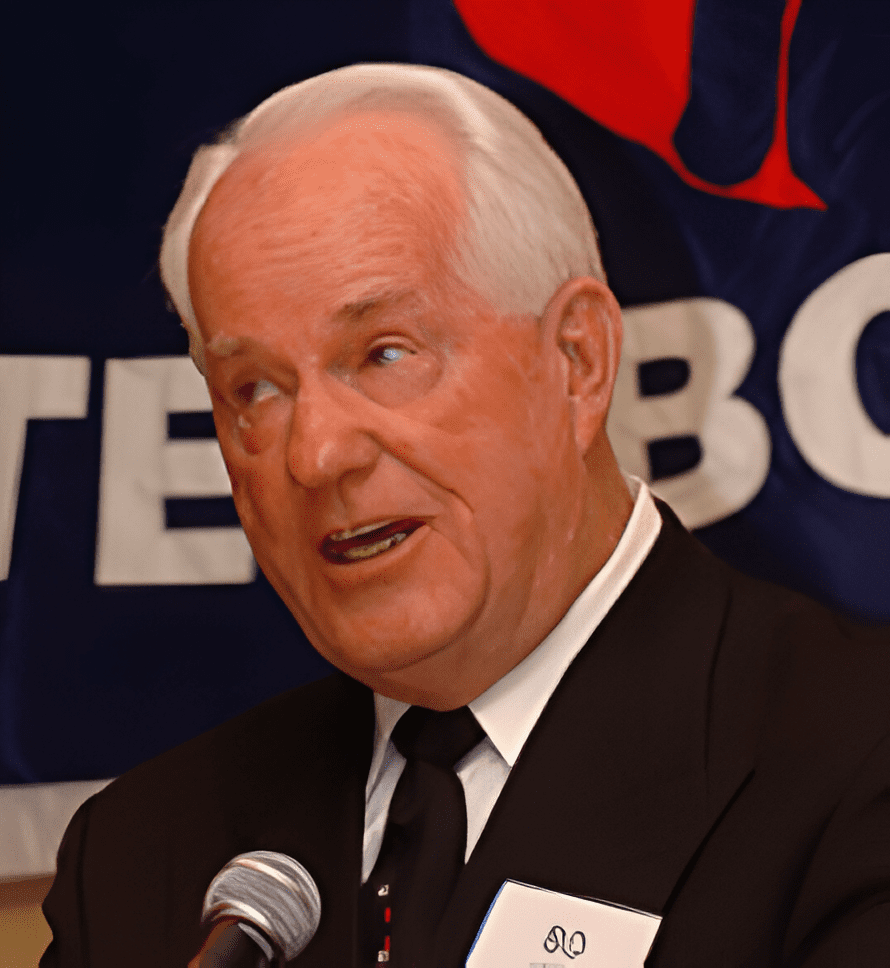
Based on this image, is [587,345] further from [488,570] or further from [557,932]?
[557,932]

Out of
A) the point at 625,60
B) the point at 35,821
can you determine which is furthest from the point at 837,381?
the point at 35,821

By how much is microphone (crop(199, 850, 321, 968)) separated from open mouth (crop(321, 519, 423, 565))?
241 mm

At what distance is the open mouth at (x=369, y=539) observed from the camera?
3.27 feet

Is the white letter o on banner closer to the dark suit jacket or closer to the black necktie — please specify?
the dark suit jacket

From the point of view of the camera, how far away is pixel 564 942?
95 cm

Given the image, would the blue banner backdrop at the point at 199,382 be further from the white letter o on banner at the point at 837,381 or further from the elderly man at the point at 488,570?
the elderly man at the point at 488,570

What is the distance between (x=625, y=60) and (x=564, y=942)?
0.98 meters

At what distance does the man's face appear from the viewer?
98 cm

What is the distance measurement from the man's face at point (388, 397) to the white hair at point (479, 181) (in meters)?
0.02

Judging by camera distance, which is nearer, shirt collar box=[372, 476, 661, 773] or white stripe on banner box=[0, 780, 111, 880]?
shirt collar box=[372, 476, 661, 773]

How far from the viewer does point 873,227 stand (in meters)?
1.38

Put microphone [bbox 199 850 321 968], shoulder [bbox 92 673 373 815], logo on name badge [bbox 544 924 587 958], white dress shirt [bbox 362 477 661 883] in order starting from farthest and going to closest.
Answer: shoulder [bbox 92 673 373 815] → white dress shirt [bbox 362 477 661 883] → logo on name badge [bbox 544 924 587 958] → microphone [bbox 199 850 321 968]

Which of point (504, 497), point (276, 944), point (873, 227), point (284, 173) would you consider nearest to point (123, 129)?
point (284, 173)

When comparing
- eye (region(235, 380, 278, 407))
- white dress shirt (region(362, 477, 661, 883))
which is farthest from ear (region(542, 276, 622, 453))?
eye (region(235, 380, 278, 407))
